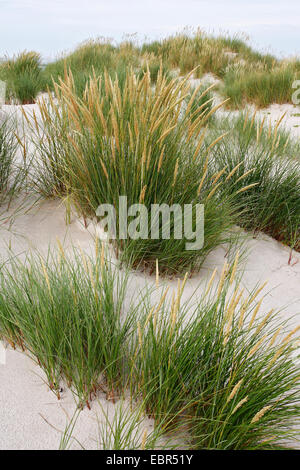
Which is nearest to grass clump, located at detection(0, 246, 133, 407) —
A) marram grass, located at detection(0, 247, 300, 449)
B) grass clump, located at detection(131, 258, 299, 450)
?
marram grass, located at detection(0, 247, 300, 449)

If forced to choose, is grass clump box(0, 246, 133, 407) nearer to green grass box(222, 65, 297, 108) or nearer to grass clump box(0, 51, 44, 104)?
grass clump box(0, 51, 44, 104)

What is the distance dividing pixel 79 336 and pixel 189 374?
1.32 feet

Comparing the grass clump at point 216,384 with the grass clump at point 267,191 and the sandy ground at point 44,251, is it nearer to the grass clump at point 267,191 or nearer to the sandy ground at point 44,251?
the sandy ground at point 44,251

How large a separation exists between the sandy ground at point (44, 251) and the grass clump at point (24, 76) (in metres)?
3.33

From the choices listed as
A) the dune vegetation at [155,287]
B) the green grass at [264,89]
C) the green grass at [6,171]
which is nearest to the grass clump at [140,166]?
the dune vegetation at [155,287]

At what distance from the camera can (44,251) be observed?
7.59 ft

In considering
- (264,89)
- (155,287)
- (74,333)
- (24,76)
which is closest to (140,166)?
(155,287)

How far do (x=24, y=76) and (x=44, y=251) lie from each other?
4.85 meters

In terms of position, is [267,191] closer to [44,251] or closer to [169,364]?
[44,251]

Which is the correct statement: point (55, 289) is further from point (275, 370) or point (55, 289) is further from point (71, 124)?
point (71, 124)

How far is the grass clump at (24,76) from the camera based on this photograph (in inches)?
233

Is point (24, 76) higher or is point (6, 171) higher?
point (24, 76)
